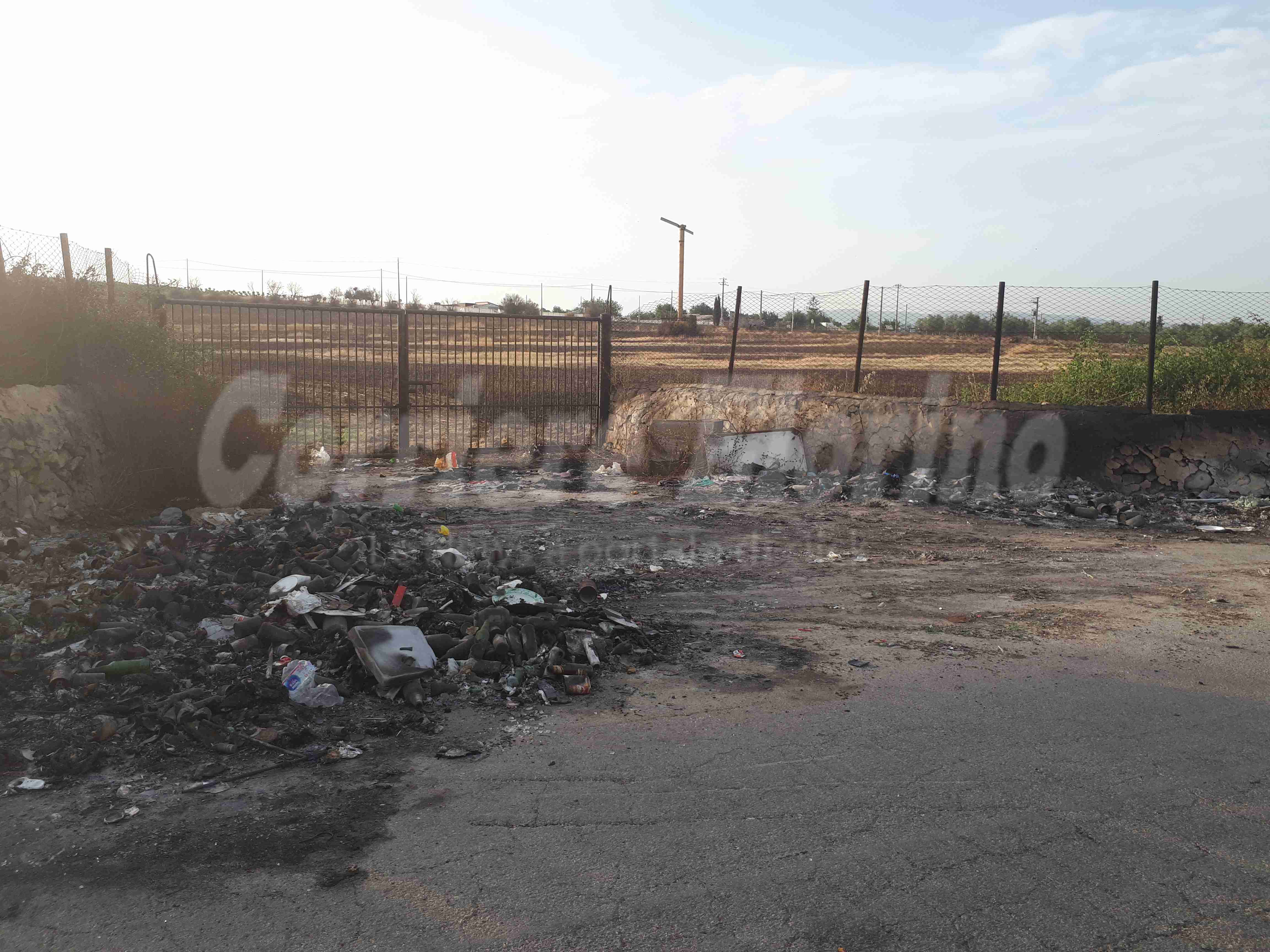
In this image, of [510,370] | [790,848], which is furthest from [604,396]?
[790,848]

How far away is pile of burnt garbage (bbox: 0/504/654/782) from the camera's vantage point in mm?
4125

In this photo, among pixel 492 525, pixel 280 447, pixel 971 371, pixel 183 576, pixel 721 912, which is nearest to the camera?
pixel 721 912

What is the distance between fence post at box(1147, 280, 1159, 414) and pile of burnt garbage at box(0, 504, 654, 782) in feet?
28.8

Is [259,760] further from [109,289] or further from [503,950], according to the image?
[109,289]

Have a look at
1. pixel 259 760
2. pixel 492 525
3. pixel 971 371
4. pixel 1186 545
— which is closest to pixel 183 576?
pixel 259 760

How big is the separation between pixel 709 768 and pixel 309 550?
414 centimetres

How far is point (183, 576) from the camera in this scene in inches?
241

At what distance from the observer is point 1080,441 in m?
10.9

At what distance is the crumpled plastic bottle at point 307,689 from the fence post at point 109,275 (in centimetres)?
828

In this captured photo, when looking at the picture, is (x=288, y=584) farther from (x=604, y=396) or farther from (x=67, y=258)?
(x=604, y=396)

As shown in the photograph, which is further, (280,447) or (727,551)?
(280,447)

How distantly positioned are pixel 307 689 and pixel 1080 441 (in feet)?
33.0

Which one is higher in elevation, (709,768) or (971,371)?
(971,371)

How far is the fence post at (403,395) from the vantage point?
1327 cm
